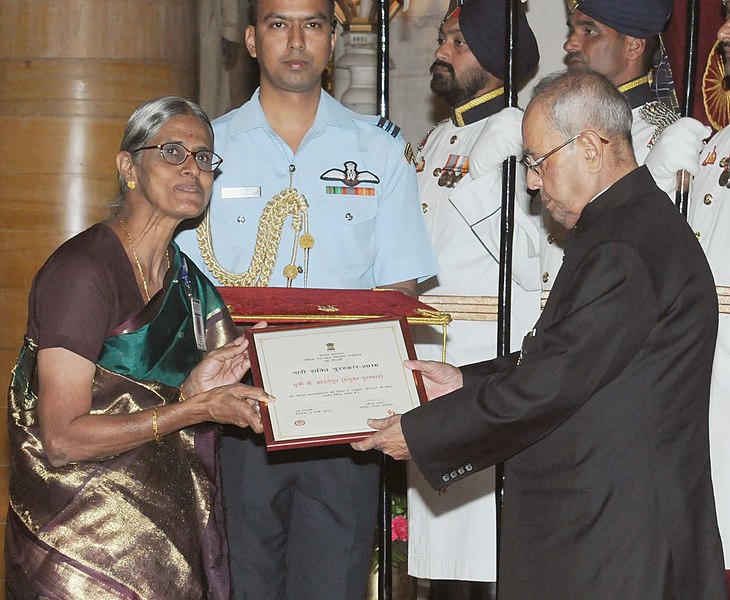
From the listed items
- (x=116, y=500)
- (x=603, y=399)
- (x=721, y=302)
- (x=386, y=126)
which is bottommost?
(x=116, y=500)

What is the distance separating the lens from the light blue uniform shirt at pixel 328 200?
12.7 feet

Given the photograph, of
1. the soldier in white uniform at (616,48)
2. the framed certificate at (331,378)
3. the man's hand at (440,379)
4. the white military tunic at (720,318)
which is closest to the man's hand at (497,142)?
the soldier in white uniform at (616,48)

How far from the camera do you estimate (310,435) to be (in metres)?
3.31

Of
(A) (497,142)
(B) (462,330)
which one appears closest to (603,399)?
(A) (497,142)

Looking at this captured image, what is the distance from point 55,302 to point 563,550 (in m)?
1.39

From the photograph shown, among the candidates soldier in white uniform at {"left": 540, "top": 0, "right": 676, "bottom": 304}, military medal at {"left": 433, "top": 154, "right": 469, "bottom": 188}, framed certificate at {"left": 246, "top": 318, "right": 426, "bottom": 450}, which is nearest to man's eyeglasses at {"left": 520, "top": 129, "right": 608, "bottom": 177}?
framed certificate at {"left": 246, "top": 318, "right": 426, "bottom": 450}

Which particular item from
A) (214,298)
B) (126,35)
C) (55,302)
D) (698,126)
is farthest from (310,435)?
(126,35)

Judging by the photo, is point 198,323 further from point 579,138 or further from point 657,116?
point 657,116

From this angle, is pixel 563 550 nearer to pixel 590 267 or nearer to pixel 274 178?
pixel 590 267

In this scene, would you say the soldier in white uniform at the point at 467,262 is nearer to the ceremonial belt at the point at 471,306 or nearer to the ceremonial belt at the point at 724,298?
the ceremonial belt at the point at 471,306

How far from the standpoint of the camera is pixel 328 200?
3.90 m

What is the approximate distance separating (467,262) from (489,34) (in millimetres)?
940

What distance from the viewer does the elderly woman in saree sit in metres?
3.17

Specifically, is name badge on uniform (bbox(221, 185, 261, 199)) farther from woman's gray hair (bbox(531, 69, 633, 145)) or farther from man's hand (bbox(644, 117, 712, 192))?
man's hand (bbox(644, 117, 712, 192))
